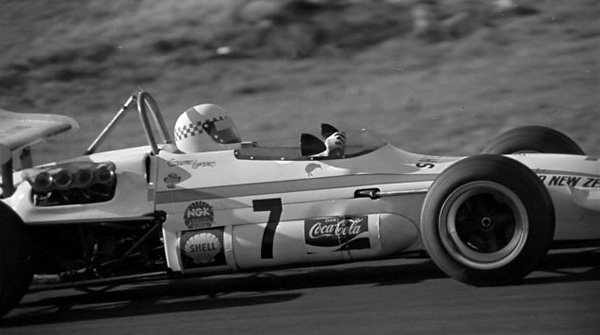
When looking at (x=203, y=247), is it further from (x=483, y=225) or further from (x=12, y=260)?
(x=483, y=225)

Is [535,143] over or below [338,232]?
over

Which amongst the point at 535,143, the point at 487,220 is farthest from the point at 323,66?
the point at 487,220

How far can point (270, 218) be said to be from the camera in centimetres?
752

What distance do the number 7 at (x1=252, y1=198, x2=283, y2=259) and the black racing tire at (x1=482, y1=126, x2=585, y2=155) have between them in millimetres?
2039

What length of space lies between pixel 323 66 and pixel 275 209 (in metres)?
8.20

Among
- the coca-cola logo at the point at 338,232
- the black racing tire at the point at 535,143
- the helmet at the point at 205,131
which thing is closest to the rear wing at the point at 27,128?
the helmet at the point at 205,131

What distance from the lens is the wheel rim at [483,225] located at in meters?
6.79

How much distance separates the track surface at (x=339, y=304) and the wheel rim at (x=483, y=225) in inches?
8.0

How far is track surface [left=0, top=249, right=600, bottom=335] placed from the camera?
6047 mm

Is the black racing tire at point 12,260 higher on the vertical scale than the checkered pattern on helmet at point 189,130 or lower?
lower

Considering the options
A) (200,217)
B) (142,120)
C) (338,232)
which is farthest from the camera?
(142,120)

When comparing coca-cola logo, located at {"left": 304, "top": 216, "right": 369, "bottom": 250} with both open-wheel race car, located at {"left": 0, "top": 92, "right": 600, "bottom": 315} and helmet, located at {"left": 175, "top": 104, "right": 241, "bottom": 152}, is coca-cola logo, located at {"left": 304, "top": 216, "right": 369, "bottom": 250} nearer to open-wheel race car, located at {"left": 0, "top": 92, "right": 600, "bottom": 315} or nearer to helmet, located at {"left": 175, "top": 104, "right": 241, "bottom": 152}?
open-wheel race car, located at {"left": 0, "top": 92, "right": 600, "bottom": 315}

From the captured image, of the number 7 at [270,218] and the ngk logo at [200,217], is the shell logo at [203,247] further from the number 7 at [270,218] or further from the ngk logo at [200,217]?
the number 7 at [270,218]

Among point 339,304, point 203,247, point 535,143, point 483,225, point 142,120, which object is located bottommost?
point 339,304
